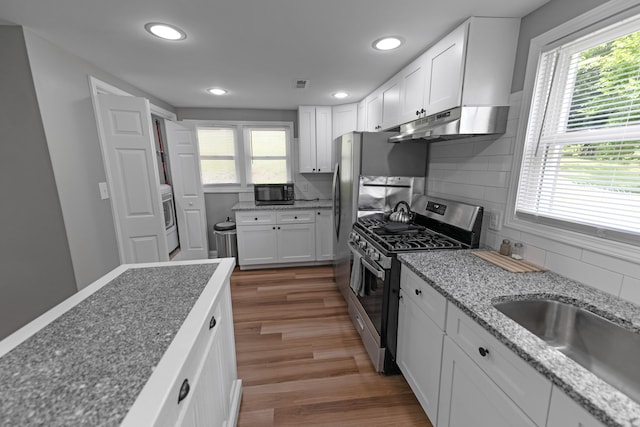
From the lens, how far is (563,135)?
4.35ft

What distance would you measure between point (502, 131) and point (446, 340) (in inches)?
51.5

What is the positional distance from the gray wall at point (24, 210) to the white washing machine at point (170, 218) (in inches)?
60.6

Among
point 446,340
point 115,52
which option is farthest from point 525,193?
point 115,52

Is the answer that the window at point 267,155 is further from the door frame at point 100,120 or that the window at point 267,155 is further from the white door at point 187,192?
the door frame at point 100,120

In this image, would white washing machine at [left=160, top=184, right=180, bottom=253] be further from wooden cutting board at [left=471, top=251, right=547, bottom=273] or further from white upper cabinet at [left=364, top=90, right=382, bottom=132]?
wooden cutting board at [left=471, top=251, right=547, bottom=273]

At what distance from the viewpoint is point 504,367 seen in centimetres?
90

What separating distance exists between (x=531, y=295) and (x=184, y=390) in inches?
55.8

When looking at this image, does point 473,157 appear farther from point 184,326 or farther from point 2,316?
point 2,316

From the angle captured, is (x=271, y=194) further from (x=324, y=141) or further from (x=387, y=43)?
(x=387, y=43)

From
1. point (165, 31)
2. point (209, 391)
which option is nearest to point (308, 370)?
point (209, 391)

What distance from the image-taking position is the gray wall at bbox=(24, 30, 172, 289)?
5.71 feet

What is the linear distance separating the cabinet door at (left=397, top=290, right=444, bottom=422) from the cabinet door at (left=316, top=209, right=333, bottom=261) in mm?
2049

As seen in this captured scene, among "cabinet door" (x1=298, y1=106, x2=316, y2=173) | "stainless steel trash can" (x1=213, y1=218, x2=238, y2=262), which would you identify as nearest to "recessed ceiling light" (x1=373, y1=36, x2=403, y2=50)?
"cabinet door" (x1=298, y1=106, x2=316, y2=173)

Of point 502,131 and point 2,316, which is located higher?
point 502,131
